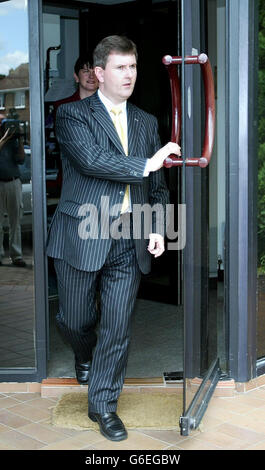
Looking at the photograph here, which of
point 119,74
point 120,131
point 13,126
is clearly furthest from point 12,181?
point 119,74

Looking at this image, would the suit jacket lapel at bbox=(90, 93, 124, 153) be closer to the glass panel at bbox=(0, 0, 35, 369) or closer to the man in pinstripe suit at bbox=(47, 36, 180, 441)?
the man in pinstripe suit at bbox=(47, 36, 180, 441)

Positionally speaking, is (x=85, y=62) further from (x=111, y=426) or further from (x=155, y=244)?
(x=111, y=426)

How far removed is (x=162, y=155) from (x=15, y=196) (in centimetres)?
98

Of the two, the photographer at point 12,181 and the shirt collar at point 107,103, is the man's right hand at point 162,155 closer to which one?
the shirt collar at point 107,103

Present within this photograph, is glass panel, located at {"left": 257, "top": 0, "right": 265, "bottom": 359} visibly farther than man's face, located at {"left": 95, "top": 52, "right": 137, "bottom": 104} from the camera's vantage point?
Yes

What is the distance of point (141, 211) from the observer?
10.7 feet

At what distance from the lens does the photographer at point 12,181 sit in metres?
3.62

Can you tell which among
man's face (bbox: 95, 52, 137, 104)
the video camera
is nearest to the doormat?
the video camera

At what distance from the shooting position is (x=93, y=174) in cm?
310

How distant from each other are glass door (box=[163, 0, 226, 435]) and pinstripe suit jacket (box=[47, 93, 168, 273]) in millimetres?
189

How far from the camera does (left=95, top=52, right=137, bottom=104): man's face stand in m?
3.12
